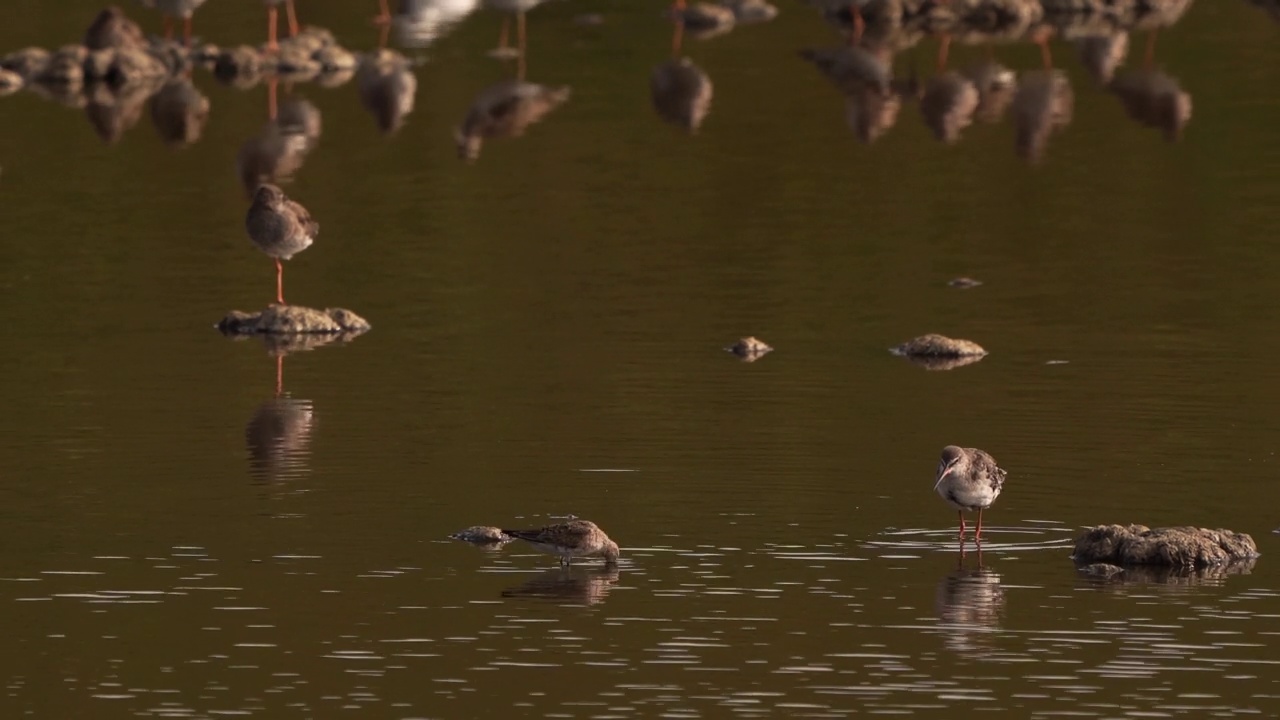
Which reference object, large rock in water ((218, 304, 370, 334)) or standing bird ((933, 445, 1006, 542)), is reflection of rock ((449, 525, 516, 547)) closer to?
standing bird ((933, 445, 1006, 542))

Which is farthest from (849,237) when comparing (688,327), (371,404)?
(371,404)

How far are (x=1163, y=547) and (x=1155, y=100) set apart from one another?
37168 mm

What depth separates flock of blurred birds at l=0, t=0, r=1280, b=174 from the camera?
55750mm

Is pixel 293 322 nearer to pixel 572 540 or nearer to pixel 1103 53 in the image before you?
pixel 572 540

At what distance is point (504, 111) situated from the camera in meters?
57.8

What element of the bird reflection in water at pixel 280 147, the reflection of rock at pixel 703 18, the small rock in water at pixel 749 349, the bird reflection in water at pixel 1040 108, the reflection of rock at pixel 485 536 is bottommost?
the reflection of rock at pixel 485 536

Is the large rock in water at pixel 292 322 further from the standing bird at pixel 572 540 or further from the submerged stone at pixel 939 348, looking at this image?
the standing bird at pixel 572 540

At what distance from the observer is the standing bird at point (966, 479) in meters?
22.1

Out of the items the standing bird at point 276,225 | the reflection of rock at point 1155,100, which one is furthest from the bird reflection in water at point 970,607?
the reflection of rock at point 1155,100

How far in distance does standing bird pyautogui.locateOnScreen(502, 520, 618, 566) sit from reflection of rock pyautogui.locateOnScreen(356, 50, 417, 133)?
34.4 metres

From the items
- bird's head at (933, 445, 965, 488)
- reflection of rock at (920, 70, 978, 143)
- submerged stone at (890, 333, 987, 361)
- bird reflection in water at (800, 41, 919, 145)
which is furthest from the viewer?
bird reflection in water at (800, 41, 919, 145)

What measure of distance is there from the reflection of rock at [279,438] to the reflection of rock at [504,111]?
2269cm

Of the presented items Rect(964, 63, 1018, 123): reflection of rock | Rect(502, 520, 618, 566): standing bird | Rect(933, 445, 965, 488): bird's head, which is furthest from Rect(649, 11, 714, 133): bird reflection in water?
Rect(502, 520, 618, 566): standing bird

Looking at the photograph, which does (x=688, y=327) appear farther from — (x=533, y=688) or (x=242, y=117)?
(x=242, y=117)
